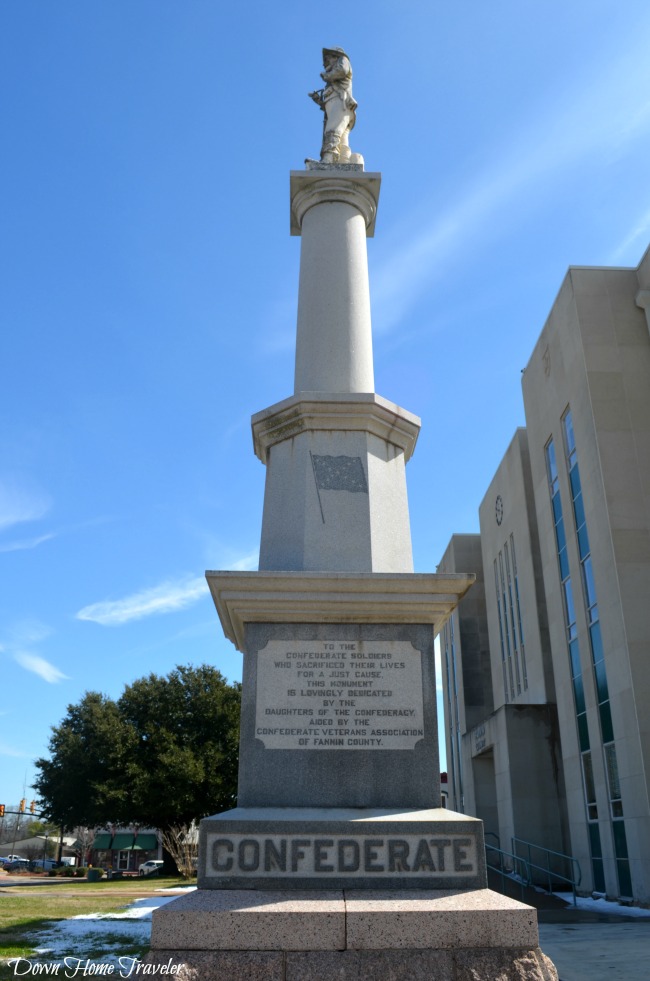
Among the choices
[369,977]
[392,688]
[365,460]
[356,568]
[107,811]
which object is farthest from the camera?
[107,811]

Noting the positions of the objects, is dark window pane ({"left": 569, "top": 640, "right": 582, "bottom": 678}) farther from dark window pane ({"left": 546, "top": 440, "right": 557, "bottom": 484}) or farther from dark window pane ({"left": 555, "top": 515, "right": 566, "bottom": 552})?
dark window pane ({"left": 546, "top": 440, "right": 557, "bottom": 484})

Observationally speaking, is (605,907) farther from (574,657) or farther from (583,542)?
(583,542)

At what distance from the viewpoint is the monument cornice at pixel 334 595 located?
631 cm

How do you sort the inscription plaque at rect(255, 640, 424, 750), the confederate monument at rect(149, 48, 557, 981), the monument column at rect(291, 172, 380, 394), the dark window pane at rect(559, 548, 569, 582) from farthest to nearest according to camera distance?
the dark window pane at rect(559, 548, 569, 582), the monument column at rect(291, 172, 380, 394), the inscription plaque at rect(255, 640, 424, 750), the confederate monument at rect(149, 48, 557, 981)

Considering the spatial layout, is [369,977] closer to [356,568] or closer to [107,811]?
[356,568]

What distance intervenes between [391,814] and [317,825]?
0.58 metres

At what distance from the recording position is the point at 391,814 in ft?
19.0

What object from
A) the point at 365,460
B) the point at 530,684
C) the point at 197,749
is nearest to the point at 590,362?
the point at 530,684

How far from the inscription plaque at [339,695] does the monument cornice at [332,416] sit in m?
2.25

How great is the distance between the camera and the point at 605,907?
18.2 metres

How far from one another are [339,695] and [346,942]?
5.96ft

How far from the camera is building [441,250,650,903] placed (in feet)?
63.5

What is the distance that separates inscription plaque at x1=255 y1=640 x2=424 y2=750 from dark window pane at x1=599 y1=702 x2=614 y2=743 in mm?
16206

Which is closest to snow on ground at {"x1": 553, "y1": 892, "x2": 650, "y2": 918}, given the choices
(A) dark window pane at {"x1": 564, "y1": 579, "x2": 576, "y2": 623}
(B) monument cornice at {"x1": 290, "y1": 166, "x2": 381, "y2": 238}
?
(A) dark window pane at {"x1": 564, "y1": 579, "x2": 576, "y2": 623}
